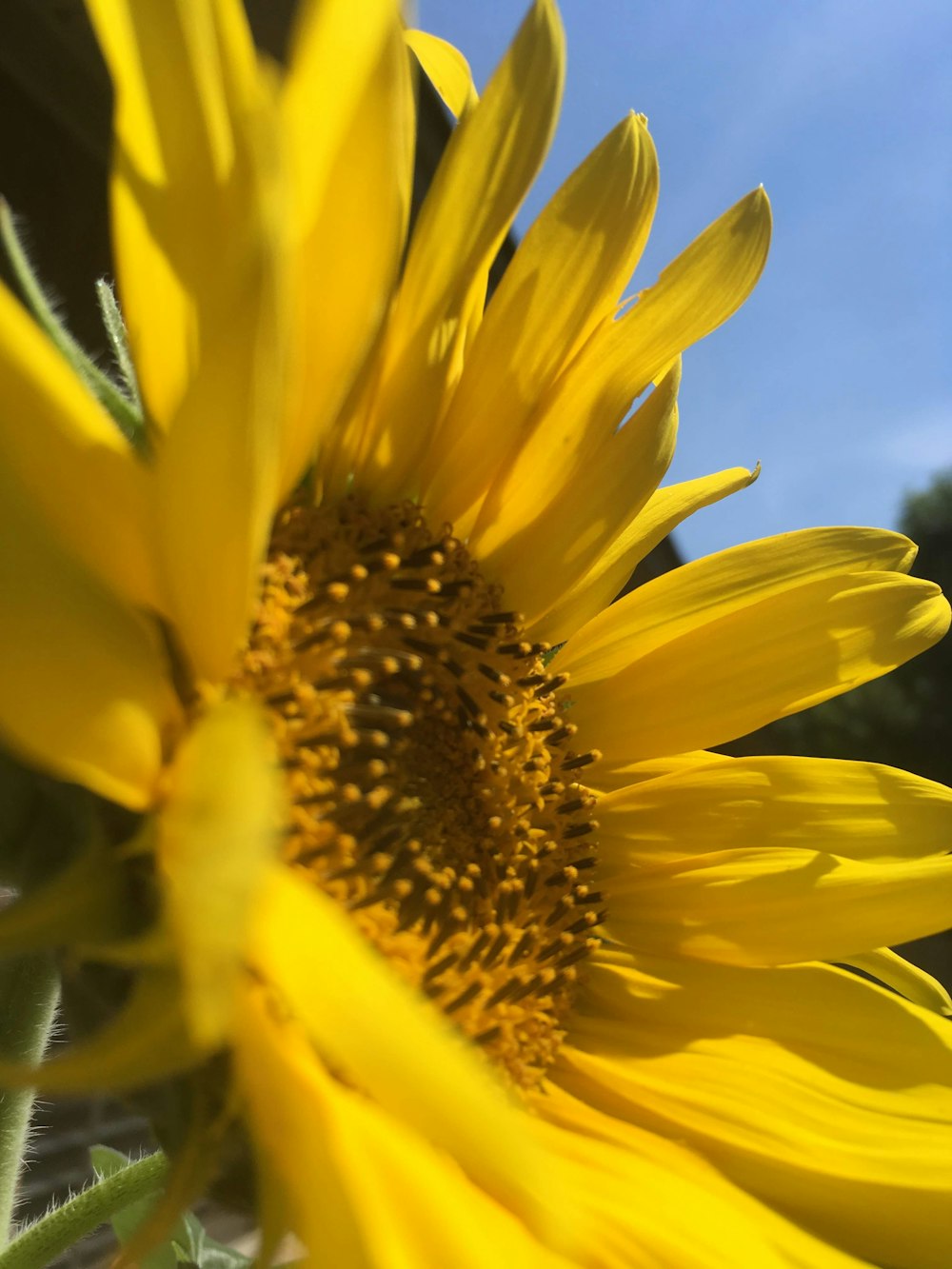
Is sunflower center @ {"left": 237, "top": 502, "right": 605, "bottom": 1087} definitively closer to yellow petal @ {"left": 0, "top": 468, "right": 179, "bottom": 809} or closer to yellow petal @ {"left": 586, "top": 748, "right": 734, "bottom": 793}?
yellow petal @ {"left": 586, "top": 748, "right": 734, "bottom": 793}

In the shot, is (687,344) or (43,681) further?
(687,344)

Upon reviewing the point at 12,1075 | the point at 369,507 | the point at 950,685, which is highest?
the point at 950,685

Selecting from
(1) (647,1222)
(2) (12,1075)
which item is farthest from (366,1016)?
(1) (647,1222)

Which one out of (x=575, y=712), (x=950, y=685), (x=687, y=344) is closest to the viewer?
(x=687, y=344)

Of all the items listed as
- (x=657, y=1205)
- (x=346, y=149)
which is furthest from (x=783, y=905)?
(x=346, y=149)

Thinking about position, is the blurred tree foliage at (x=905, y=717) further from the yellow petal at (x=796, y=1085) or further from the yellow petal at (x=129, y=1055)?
the yellow petal at (x=129, y=1055)

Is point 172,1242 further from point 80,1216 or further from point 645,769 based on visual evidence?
point 645,769

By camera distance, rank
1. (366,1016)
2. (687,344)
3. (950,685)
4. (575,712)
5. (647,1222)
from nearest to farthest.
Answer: (366,1016), (647,1222), (687,344), (575,712), (950,685)

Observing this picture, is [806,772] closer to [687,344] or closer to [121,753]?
[687,344]

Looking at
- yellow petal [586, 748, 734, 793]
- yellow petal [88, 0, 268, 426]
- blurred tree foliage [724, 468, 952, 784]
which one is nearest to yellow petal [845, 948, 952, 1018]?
yellow petal [586, 748, 734, 793]
